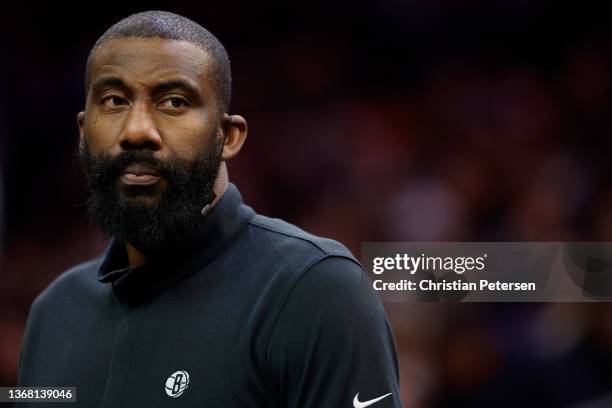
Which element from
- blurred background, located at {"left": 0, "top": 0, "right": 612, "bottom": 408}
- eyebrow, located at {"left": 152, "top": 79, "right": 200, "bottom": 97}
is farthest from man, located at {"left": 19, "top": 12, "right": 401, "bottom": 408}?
blurred background, located at {"left": 0, "top": 0, "right": 612, "bottom": 408}

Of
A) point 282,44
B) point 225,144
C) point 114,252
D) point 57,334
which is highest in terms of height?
point 282,44

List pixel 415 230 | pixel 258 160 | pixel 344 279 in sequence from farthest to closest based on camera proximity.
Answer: pixel 258 160, pixel 415 230, pixel 344 279

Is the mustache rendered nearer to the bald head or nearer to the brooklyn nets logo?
the bald head

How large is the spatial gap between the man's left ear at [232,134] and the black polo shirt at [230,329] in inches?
2.4

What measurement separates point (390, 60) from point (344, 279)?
1837 mm

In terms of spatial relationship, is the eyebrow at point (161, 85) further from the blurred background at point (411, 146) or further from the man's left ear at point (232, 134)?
the blurred background at point (411, 146)

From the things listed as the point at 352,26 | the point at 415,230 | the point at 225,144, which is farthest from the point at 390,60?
the point at 225,144

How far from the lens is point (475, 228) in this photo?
9.06 ft

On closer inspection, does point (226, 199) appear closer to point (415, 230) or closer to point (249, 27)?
point (415, 230)

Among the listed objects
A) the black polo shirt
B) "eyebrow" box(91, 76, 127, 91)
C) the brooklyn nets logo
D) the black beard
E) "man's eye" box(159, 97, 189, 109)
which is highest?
"eyebrow" box(91, 76, 127, 91)

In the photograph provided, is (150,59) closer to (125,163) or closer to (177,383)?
(125,163)

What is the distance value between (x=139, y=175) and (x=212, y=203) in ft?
0.41

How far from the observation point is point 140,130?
4.05 ft

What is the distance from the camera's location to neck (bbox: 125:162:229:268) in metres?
1.36
